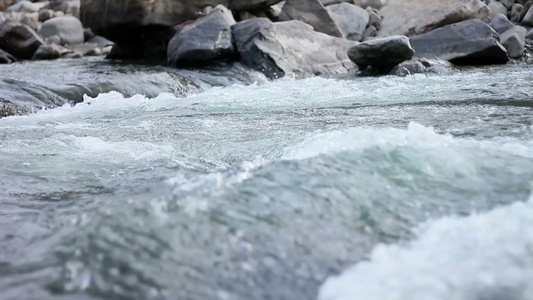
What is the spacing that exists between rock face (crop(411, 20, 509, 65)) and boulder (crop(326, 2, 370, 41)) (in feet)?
8.43

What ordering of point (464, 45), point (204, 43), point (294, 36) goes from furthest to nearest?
point (464, 45)
point (294, 36)
point (204, 43)

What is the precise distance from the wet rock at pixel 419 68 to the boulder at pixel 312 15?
2.12 metres

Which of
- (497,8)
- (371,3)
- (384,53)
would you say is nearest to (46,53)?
(384,53)

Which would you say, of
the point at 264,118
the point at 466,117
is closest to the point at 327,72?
the point at 264,118

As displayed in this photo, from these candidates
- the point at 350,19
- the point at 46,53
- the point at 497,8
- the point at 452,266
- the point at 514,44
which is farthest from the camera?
the point at 497,8

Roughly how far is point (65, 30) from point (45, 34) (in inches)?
24.0

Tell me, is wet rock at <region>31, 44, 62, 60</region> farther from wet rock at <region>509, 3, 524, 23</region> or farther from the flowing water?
wet rock at <region>509, 3, 524, 23</region>

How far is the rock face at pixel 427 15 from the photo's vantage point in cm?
1021

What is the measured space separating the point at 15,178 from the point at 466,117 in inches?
100

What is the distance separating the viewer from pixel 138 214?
1588 mm

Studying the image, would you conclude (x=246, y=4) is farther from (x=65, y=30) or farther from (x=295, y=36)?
(x=65, y=30)

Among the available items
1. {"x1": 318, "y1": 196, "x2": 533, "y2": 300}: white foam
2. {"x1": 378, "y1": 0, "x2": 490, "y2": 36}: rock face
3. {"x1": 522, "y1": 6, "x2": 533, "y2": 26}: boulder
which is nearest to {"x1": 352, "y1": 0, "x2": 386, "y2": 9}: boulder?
{"x1": 378, "y1": 0, "x2": 490, "y2": 36}: rock face

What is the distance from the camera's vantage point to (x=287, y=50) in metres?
8.09

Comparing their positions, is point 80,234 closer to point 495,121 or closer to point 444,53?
point 495,121
